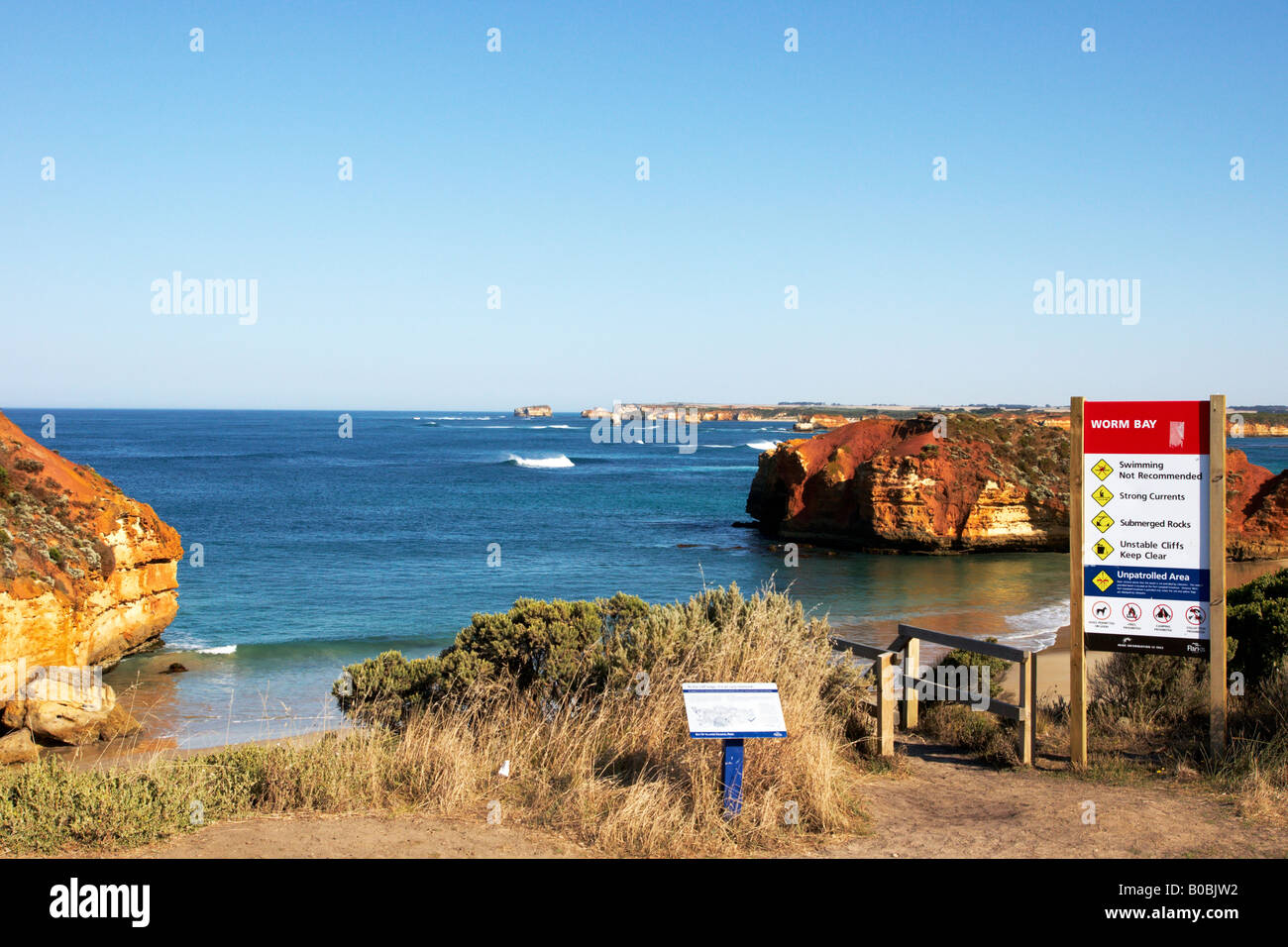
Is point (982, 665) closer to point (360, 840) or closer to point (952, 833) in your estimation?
point (952, 833)

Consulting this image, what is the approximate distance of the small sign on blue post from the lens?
529 centimetres

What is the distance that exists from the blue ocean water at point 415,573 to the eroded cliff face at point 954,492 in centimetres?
141

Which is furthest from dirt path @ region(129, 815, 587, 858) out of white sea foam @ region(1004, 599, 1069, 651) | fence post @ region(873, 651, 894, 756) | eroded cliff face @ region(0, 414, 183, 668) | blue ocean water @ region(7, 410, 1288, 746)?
white sea foam @ region(1004, 599, 1069, 651)

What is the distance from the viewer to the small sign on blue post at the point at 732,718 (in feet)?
17.4

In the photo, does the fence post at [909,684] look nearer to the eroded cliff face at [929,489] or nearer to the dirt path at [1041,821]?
the dirt path at [1041,821]

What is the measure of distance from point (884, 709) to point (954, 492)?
33891 mm

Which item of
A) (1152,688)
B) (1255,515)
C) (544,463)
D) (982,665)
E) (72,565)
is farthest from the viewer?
(544,463)

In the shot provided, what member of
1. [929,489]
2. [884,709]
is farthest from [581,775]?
[929,489]

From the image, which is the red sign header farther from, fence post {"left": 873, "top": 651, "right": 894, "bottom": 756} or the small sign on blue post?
the small sign on blue post

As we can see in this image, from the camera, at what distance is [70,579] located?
17.6 metres

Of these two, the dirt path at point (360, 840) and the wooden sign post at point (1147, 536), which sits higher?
the wooden sign post at point (1147, 536)

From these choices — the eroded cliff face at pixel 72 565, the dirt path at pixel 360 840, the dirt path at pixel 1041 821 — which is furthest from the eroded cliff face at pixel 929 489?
the dirt path at pixel 360 840
